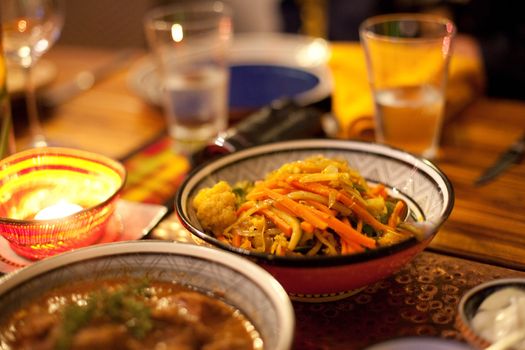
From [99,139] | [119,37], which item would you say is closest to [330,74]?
[99,139]

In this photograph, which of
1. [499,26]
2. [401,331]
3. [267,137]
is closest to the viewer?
[401,331]

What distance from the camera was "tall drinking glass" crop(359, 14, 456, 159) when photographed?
171 cm

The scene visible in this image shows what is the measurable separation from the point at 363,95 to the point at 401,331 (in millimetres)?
1070

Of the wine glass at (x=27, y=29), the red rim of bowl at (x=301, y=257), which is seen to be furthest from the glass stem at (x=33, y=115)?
the red rim of bowl at (x=301, y=257)

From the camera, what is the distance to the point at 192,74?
200 centimetres

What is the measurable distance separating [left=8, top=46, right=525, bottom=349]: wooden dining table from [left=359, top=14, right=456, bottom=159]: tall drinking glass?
11cm

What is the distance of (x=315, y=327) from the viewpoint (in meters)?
1.08

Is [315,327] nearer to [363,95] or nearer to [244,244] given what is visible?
[244,244]

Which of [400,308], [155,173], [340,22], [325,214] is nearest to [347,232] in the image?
[325,214]

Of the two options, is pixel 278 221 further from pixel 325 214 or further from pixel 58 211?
pixel 58 211

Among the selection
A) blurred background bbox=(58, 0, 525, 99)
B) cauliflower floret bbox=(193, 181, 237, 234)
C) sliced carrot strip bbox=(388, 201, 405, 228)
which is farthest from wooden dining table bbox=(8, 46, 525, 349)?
blurred background bbox=(58, 0, 525, 99)

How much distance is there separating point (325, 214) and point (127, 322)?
0.41 m

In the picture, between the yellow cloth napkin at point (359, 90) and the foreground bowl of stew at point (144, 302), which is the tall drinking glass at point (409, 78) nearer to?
the yellow cloth napkin at point (359, 90)

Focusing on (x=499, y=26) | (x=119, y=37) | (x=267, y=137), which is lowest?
(x=119, y=37)
